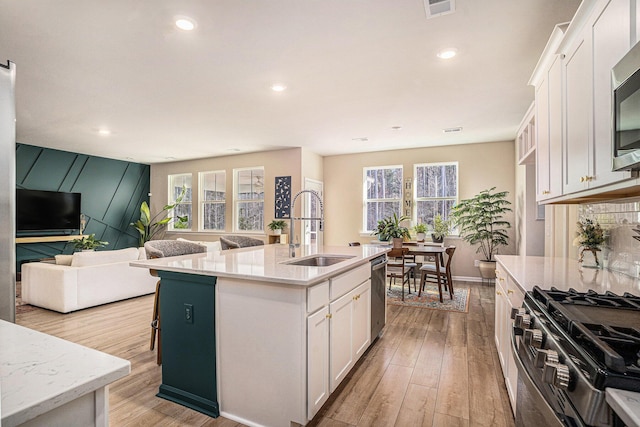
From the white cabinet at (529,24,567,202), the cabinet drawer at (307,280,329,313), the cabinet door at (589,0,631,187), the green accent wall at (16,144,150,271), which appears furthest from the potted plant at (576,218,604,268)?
the green accent wall at (16,144,150,271)

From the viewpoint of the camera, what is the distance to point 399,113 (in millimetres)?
4465

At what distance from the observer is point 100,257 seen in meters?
4.45

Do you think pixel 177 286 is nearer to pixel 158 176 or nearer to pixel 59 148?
pixel 59 148

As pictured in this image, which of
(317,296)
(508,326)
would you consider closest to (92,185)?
(317,296)

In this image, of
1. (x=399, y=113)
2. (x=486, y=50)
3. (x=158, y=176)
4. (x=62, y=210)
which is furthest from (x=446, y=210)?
(x=62, y=210)

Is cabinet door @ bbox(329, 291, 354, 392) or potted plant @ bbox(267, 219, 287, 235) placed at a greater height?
potted plant @ bbox(267, 219, 287, 235)

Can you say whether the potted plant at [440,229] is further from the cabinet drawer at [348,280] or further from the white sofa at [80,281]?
the white sofa at [80,281]

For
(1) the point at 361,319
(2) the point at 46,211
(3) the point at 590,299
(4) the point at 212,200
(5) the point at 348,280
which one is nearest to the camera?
(3) the point at 590,299

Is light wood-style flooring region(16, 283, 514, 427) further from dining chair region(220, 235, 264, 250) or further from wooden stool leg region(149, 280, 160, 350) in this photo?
dining chair region(220, 235, 264, 250)

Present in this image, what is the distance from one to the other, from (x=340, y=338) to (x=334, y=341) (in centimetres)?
13

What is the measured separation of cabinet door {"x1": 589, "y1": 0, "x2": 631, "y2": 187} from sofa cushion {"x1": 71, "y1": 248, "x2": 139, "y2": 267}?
17.2 feet

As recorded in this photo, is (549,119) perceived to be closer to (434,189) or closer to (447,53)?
(447,53)

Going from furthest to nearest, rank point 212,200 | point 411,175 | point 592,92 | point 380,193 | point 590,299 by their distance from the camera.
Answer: point 212,200, point 380,193, point 411,175, point 592,92, point 590,299

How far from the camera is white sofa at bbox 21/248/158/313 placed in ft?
13.4
